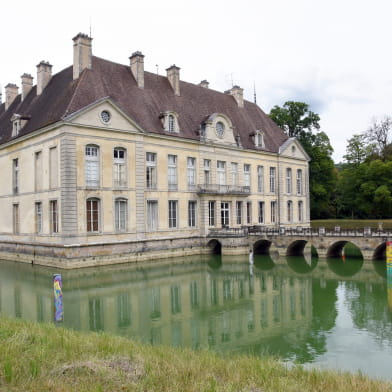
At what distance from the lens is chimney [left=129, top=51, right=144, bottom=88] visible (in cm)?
2881

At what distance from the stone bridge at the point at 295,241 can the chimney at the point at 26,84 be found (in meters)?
16.7

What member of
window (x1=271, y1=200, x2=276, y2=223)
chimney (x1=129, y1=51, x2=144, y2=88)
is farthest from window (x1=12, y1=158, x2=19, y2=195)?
window (x1=271, y1=200, x2=276, y2=223)

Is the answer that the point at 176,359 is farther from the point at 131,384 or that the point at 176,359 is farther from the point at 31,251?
the point at 31,251

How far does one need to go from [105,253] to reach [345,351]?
52.8ft

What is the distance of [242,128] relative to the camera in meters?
34.6

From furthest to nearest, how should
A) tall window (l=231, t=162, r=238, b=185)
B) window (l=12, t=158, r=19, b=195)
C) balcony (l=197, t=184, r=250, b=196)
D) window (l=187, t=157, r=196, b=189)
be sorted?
tall window (l=231, t=162, r=238, b=185)
balcony (l=197, t=184, r=250, b=196)
window (l=187, t=157, r=196, b=189)
window (l=12, t=158, r=19, b=195)

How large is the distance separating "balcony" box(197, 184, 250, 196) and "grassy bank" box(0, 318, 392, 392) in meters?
21.6

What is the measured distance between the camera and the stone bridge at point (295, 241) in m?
25.2

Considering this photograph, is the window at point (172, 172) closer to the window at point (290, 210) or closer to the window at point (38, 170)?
the window at point (38, 170)

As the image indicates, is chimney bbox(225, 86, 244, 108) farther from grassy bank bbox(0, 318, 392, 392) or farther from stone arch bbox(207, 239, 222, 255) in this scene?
grassy bank bbox(0, 318, 392, 392)

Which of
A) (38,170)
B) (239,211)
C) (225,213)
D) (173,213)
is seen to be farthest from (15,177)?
(239,211)

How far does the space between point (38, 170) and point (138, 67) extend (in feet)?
Result: 31.8

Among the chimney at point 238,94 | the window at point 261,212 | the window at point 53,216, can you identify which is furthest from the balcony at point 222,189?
the window at point 53,216

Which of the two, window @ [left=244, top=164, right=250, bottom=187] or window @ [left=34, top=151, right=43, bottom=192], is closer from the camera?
window @ [left=34, top=151, right=43, bottom=192]
